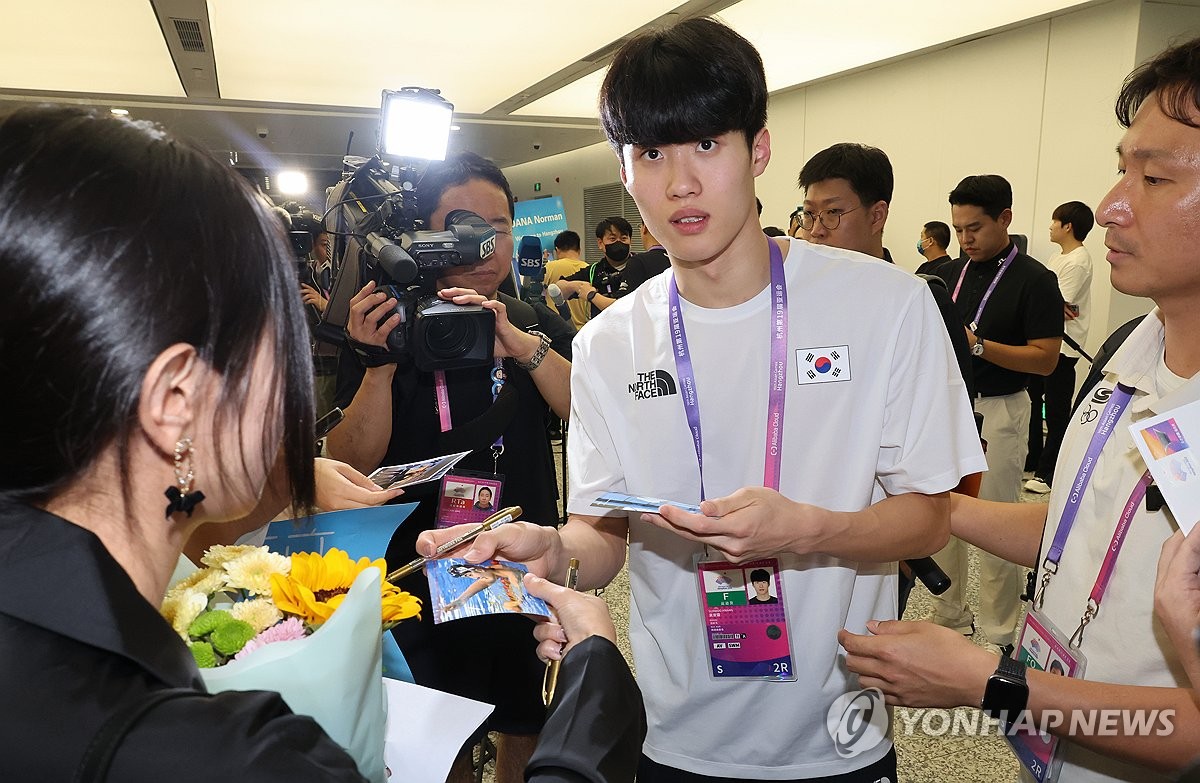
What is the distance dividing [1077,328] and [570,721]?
6.05 metres

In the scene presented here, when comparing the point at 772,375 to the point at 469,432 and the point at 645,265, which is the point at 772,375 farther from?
the point at 645,265

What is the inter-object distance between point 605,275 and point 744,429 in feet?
14.2

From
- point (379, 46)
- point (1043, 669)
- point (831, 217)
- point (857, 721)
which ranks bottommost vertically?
point (857, 721)

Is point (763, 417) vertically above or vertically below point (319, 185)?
below

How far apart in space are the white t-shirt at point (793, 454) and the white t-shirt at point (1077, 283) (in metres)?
5.20

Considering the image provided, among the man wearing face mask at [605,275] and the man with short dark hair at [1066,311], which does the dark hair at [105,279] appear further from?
the man with short dark hair at [1066,311]

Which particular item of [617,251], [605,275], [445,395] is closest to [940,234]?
[617,251]

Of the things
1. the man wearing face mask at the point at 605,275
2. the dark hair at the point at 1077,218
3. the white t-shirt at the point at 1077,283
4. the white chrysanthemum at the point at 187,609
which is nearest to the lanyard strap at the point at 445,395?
the white chrysanthemum at the point at 187,609

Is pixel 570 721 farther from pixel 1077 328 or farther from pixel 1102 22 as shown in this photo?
pixel 1102 22

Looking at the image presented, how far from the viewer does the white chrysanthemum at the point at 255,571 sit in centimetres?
84

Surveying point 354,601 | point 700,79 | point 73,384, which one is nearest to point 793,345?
point 700,79

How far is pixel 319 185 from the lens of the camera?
17.8 m

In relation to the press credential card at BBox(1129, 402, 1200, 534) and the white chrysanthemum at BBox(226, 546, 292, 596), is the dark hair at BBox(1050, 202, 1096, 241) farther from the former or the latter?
the white chrysanthemum at BBox(226, 546, 292, 596)

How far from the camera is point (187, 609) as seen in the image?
2.62 feet
